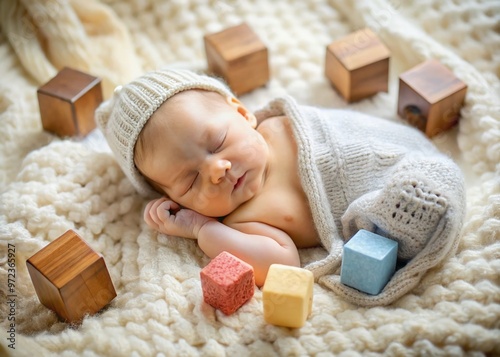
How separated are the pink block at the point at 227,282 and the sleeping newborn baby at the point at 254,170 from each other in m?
0.10

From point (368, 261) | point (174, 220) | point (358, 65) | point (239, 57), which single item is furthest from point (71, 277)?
point (358, 65)

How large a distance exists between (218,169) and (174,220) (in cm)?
16

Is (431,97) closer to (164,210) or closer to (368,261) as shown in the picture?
(368,261)

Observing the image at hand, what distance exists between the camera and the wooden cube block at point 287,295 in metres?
1.09

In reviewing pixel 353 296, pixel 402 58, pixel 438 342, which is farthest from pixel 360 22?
pixel 438 342

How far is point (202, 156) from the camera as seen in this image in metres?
1.32

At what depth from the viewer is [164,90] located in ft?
4.48

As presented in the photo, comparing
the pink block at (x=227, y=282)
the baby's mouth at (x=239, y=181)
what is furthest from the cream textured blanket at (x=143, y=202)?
the baby's mouth at (x=239, y=181)

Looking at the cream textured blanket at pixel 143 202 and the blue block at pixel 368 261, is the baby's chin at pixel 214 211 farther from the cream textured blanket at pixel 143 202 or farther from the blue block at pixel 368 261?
the blue block at pixel 368 261

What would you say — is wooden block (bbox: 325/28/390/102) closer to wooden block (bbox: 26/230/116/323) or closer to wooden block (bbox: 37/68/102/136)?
wooden block (bbox: 37/68/102/136)

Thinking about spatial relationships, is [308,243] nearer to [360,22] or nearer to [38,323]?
[38,323]

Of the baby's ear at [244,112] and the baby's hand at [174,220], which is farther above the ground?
the baby's ear at [244,112]

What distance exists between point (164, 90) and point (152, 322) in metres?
0.49

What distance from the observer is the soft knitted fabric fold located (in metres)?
1.17
